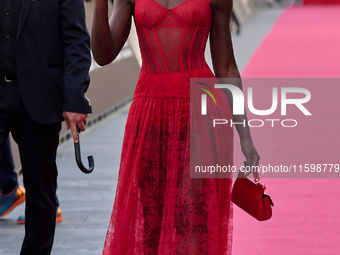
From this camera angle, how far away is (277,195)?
552 centimetres

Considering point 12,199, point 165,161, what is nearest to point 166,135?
point 165,161

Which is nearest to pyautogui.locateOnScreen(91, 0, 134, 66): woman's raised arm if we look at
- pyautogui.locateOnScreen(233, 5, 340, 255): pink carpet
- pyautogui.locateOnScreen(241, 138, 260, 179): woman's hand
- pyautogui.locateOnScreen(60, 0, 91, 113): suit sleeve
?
pyautogui.locateOnScreen(60, 0, 91, 113): suit sleeve

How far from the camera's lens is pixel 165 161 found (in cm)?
294

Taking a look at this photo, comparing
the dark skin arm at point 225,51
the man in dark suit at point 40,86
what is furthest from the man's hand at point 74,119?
the dark skin arm at point 225,51

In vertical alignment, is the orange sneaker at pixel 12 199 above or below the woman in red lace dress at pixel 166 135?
below

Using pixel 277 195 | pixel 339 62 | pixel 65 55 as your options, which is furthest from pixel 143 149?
pixel 339 62

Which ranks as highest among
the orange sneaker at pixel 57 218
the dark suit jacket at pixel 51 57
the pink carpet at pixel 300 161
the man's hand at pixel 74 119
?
the dark suit jacket at pixel 51 57

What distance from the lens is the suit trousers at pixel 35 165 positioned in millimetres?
3043

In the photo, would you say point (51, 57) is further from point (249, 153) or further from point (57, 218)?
point (57, 218)

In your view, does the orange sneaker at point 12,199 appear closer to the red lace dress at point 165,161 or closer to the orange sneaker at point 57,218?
the orange sneaker at point 57,218

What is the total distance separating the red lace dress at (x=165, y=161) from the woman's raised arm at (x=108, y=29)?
2.4 inches

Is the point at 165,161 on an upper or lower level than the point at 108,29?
lower

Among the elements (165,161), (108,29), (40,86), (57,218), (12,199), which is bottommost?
(57,218)

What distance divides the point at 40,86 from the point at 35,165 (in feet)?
1.20
